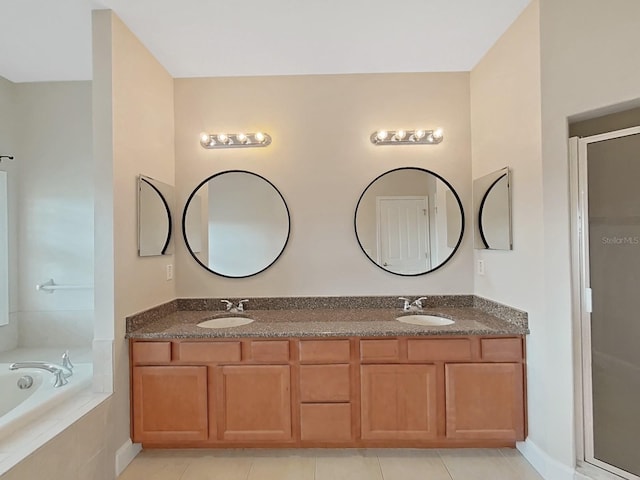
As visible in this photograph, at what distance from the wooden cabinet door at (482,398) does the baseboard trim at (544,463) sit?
0.10 meters

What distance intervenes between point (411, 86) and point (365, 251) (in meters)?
1.35

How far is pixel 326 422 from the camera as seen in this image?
2.31 m

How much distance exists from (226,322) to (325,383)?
35.8 inches

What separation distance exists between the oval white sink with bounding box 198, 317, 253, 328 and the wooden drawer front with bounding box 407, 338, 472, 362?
1.16 metres

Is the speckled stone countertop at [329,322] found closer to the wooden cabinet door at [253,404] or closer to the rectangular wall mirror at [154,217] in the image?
the wooden cabinet door at [253,404]

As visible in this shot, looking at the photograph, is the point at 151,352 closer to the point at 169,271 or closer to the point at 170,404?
the point at 170,404

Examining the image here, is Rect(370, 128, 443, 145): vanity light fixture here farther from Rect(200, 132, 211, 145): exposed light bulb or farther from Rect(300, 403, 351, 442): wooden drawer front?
Rect(300, 403, 351, 442): wooden drawer front

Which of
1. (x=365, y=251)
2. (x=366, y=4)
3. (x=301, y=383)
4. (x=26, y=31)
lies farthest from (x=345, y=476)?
(x=26, y=31)

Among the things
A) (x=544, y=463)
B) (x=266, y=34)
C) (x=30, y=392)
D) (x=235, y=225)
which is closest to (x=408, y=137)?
(x=266, y=34)

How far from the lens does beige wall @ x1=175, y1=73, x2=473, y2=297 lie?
2.96m

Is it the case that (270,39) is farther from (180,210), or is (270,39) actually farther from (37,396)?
(37,396)

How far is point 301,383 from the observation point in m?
2.32

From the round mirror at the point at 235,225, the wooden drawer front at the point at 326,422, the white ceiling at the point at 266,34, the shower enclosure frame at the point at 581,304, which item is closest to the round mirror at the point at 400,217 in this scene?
the round mirror at the point at 235,225

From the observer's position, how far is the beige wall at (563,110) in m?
1.84
